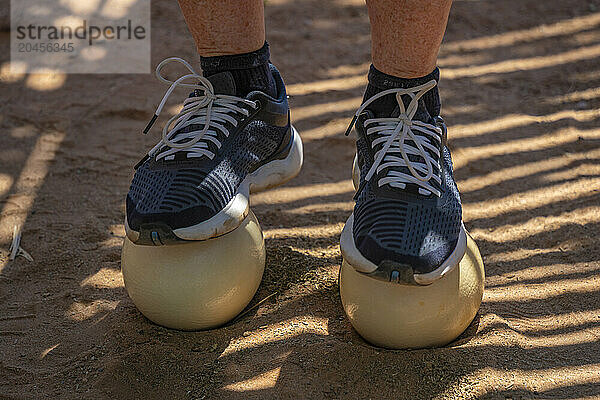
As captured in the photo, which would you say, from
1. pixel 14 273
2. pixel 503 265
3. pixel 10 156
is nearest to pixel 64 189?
pixel 10 156

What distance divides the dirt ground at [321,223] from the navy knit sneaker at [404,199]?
1.04ft

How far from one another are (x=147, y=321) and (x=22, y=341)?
1.37 feet

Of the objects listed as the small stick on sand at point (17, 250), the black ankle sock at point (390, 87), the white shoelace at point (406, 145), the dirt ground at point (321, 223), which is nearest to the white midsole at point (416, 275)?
the white shoelace at point (406, 145)

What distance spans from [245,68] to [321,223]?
2.91 ft

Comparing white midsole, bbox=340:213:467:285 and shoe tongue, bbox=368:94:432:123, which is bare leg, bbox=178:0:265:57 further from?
white midsole, bbox=340:213:467:285

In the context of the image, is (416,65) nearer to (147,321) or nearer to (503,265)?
(503,265)

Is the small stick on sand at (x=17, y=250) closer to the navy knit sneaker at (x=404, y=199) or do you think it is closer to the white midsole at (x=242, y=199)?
the white midsole at (x=242, y=199)

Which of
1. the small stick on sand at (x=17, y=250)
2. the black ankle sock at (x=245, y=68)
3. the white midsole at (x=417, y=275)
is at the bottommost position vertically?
the small stick on sand at (x=17, y=250)

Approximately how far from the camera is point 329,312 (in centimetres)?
231

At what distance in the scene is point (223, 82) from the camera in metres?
2.33

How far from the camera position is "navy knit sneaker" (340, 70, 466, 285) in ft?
6.33

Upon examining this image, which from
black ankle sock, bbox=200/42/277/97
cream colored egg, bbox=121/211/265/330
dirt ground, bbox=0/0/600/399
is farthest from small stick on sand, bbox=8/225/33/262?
black ankle sock, bbox=200/42/277/97

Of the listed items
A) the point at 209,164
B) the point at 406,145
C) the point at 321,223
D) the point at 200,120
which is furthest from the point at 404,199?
the point at 321,223

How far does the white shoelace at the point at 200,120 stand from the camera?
7.19 ft
